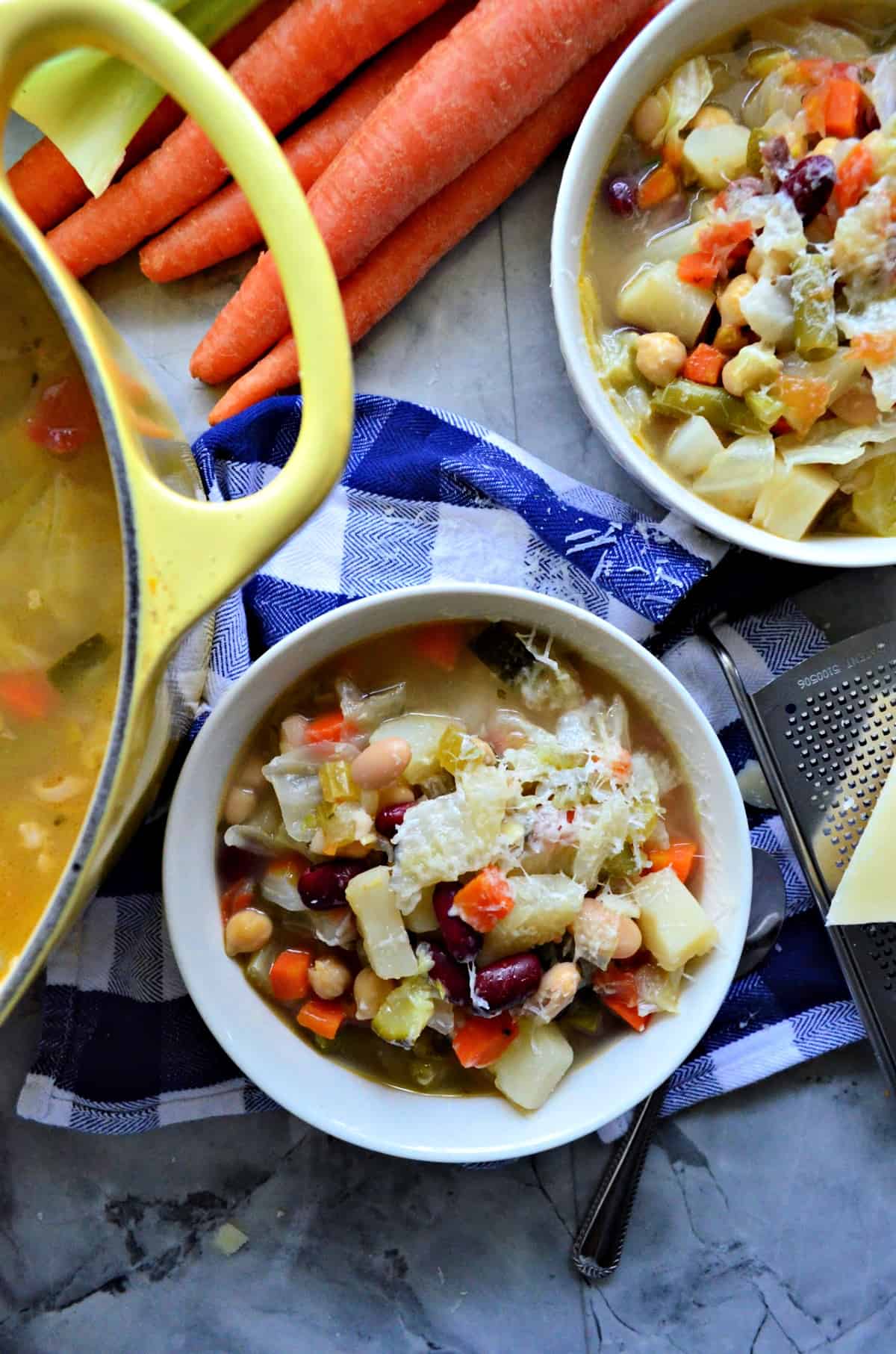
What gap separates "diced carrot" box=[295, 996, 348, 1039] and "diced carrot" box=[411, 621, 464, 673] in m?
0.61

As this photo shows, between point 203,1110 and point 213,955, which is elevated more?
point 213,955

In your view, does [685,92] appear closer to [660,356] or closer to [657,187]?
[657,187]

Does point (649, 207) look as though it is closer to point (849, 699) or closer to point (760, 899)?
point (849, 699)

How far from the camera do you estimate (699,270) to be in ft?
6.46

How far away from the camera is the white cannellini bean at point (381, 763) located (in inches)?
68.9

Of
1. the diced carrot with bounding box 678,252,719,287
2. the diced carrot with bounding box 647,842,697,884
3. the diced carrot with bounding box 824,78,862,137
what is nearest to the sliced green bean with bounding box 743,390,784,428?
the diced carrot with bounding box 678,252,719,287

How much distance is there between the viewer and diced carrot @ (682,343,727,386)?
197 cm

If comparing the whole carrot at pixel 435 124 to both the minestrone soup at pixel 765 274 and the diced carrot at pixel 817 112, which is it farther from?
the diced carrot at pixel 817 112

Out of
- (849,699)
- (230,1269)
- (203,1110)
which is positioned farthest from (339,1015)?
(849,699)

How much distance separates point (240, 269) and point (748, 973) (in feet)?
5.48

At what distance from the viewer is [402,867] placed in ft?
5.74

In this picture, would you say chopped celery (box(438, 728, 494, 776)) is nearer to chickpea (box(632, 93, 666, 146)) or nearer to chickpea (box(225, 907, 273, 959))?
chickpea (box(225, 907, 273, 959))

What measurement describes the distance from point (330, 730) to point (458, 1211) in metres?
1.00

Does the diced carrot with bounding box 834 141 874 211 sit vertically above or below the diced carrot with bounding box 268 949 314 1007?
above
